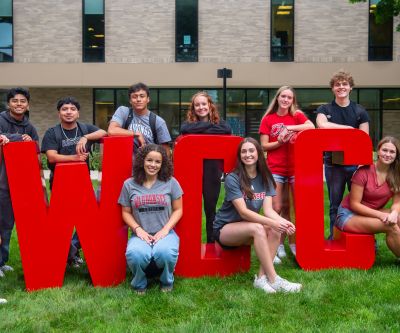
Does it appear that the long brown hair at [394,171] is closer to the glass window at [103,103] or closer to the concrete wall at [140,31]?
the concrete wall at [140,31]

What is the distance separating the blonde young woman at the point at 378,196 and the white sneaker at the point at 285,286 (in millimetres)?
1029

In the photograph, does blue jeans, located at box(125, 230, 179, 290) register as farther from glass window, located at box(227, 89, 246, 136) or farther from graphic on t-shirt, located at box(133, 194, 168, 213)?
glass window, located at box(227, 89, 246, 136)

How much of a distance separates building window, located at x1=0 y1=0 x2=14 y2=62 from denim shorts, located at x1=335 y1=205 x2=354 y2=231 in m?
19.2

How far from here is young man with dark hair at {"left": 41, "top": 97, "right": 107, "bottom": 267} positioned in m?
5.25

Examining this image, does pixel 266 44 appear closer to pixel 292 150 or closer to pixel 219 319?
pixel 292 150

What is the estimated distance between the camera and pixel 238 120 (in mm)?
23469

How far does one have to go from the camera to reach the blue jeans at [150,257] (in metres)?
4.77

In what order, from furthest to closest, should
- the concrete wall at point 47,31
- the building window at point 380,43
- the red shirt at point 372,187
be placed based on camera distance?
the concrete wall at point 47,31, the building window at point 380,43, the red shirt at point 372,187

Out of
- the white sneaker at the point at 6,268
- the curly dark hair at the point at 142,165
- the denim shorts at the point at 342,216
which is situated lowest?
the white sneaker at the point at 6,268

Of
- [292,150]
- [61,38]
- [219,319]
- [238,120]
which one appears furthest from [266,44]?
[219,319]

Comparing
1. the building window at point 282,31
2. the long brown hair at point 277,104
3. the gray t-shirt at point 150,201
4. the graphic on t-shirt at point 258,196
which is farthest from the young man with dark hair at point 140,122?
the building window at point 282,31

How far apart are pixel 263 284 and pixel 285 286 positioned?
19 cm

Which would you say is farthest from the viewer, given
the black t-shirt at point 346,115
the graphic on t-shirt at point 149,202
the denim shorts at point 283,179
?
the black t-shirt at point 346,115

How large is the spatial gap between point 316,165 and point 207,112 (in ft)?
3.79
